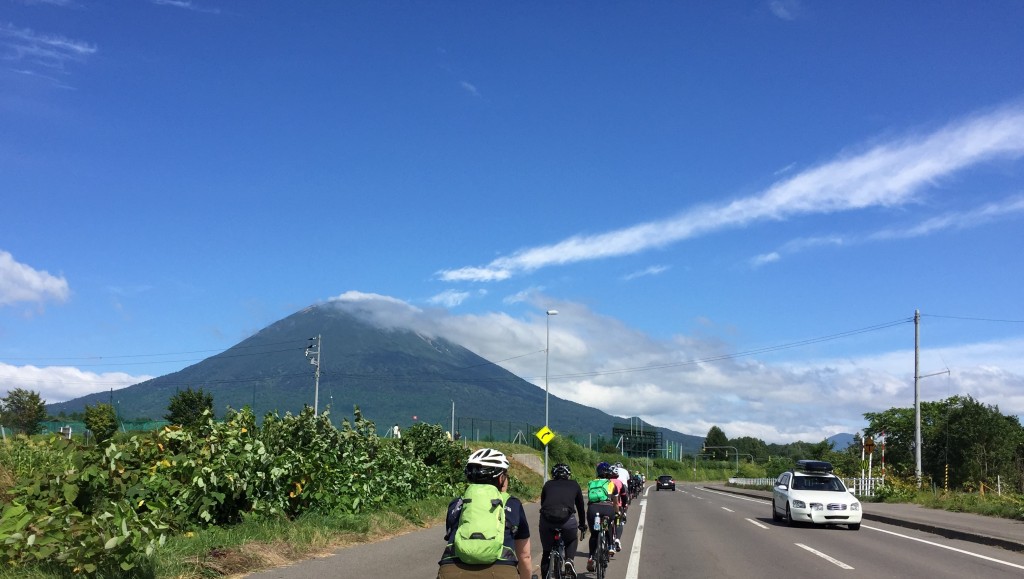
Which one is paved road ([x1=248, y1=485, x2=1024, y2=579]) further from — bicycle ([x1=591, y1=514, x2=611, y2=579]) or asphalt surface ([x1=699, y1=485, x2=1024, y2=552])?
bicycle ([x1=591, y1=514, x2=611, y2=579])

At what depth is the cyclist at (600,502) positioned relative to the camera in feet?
36.5

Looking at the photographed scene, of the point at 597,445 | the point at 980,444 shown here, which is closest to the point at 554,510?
the point at 980,444

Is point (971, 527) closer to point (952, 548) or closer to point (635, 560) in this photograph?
point (952, 548)

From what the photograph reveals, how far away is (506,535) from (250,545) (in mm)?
7233

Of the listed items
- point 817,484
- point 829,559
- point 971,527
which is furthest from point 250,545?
point 971,527

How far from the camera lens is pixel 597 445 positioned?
106m

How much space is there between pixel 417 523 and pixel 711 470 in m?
129

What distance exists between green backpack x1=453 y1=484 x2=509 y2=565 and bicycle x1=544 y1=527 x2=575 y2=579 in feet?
13.3

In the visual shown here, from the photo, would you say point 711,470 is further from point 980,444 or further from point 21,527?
point 21,527

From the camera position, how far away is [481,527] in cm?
530

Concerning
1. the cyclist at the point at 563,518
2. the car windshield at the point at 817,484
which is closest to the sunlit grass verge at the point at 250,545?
the cyclist at the point at 563,518

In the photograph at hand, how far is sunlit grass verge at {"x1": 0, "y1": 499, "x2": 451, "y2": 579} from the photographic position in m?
9.25

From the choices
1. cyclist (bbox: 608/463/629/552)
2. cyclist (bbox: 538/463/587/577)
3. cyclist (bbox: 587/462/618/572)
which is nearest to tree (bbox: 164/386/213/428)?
cyclist (bbox: 608/463/629/552)

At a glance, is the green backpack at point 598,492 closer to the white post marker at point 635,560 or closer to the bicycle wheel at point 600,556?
the bicycle wheel at point 600,556
